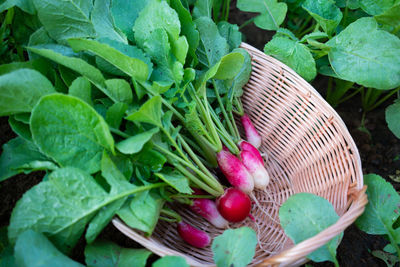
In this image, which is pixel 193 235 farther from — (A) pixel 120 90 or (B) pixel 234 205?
(A) pixel 120 90

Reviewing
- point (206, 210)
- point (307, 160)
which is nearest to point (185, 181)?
point (206, 210)

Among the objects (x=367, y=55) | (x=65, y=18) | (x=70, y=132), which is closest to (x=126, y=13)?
(x=65, y=18)

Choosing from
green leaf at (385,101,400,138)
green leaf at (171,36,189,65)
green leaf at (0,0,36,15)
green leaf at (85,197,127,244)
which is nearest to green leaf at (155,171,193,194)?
green leaf at (85,197,127,244)

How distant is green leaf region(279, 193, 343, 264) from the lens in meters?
0.87

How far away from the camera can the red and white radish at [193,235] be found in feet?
3.45

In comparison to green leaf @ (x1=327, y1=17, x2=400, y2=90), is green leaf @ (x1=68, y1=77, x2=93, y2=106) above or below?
above

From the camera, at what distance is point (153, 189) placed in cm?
96

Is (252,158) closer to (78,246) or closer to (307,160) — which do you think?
(307,160)

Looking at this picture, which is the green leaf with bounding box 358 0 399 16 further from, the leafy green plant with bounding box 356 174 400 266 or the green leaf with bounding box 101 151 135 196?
the green leaf with bounding box 101 151 135 196

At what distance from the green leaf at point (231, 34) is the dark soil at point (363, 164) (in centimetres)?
50

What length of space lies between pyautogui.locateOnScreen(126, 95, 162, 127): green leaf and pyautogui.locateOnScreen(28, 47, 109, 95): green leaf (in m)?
0.15

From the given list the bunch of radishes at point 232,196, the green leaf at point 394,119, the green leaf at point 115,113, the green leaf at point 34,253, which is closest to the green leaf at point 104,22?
the green leaf at point 115,113

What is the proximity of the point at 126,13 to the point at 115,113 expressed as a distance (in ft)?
1.06

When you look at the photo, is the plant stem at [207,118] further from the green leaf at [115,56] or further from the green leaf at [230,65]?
the green leaf at [115,56]
